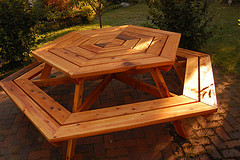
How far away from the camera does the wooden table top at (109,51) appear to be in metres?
1.99

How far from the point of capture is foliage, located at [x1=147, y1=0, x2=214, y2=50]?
13.7 ft

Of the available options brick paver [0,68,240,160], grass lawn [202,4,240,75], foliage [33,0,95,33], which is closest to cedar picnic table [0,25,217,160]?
brick paver [0,68,240,160]

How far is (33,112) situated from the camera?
2.01 metres

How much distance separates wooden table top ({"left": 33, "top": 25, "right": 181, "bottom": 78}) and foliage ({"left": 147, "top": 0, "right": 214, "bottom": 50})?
153 centimetres

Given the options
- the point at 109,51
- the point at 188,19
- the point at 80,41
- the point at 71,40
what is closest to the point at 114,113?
the point at 109,51

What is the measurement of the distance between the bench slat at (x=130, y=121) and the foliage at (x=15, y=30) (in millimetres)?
3248

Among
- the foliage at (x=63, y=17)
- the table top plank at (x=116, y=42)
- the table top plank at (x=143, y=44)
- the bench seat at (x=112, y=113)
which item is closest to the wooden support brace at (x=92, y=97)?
the bench seat at (x=112, y=113)

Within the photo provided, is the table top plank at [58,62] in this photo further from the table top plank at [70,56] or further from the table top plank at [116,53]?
the table top plank at [116,53]

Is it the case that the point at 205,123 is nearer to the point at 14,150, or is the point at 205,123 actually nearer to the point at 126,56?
the point at 126,56

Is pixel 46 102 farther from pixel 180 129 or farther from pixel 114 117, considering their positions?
pixel 180 129

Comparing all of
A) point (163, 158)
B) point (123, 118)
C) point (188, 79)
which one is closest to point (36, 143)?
point (123, 118)

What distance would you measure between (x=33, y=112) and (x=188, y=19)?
367 centimetres

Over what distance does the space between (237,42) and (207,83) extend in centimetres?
355

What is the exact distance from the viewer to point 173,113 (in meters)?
1.80
